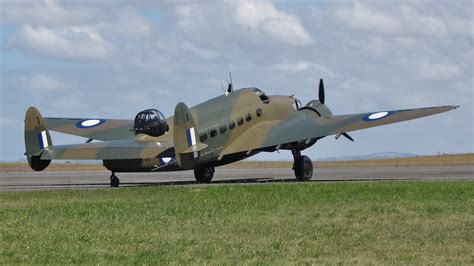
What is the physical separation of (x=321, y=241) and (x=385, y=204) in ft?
22.8

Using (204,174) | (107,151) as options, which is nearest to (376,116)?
(204,174)

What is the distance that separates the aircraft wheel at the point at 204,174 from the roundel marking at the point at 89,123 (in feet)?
25.4

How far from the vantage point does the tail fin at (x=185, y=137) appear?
118ft

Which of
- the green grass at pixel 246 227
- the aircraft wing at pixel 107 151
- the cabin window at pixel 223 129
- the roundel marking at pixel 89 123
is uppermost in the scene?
the roundel marking at pixel 89 123

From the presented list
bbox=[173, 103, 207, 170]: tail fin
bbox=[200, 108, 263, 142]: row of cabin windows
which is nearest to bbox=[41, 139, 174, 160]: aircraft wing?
bbox=[173, 103, 207, 170]: tail fin

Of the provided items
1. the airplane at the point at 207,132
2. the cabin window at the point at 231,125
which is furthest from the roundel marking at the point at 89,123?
the cabin window at the point at 231,125

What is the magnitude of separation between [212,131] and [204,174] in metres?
2.79

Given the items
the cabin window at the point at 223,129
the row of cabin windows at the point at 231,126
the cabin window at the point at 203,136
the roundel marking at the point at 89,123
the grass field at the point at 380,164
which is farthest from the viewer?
the grass field at the point at 380,164

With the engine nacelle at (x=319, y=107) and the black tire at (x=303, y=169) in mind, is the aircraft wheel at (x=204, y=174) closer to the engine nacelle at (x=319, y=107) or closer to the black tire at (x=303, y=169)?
the black tire at (x=303, y=169)

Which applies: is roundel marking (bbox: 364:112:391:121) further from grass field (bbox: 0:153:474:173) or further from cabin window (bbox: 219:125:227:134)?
grass field (bbox: 0:153:474:173)

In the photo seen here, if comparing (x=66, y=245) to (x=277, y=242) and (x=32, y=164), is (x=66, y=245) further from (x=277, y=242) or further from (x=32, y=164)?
(x=32, y=164)

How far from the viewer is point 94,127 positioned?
4597 centimetres

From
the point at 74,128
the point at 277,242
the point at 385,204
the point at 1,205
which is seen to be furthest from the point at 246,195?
the point at 74,128

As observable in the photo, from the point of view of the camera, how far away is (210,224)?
70.8 ft
